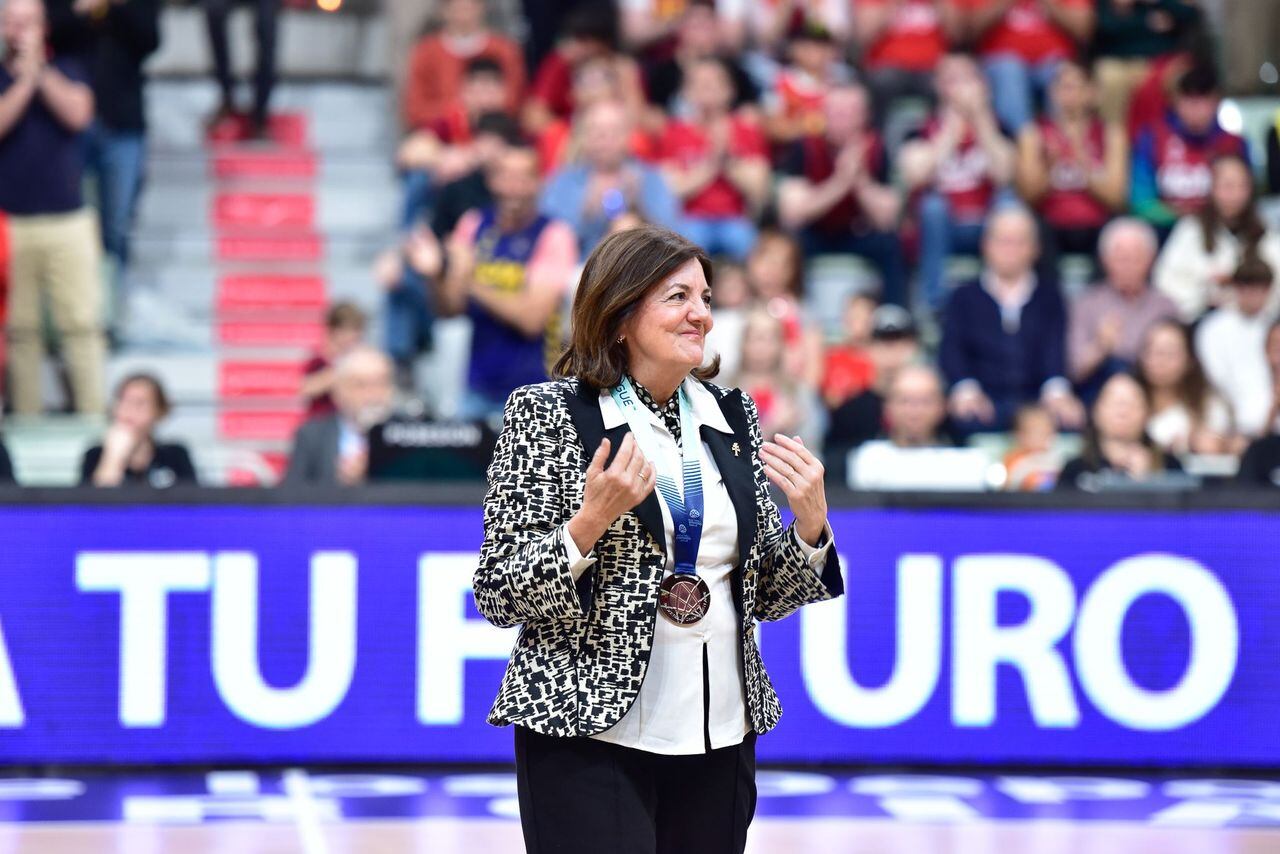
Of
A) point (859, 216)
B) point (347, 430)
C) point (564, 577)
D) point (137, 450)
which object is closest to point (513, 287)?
point (347, 430)

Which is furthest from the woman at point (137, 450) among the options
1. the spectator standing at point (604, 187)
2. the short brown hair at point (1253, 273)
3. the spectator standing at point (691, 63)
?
the short brown hair at point (1253, 273)

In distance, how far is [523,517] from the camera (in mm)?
3797

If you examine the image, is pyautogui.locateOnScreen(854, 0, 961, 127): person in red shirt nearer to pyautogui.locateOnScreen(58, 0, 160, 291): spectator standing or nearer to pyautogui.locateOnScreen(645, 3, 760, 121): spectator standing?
pyautogui.locateOnScreen(645, 3, 760, 121): spectator standing

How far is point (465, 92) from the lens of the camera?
42.3 ft

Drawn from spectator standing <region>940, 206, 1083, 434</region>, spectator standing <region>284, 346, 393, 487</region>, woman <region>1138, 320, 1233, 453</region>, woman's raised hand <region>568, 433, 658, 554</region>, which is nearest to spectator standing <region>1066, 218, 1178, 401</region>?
spectator standing <region>940, 206, 1083, 434</region>

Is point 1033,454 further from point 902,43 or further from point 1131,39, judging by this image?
point 1131,39

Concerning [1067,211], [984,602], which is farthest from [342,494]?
[1067,211]

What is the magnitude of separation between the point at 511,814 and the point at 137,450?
3127 mm

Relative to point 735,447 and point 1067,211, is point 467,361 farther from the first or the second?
point 735,447

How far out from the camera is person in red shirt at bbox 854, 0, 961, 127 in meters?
13.6

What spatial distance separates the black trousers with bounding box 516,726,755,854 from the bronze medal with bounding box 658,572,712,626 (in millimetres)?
270

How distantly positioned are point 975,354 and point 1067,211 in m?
1.91

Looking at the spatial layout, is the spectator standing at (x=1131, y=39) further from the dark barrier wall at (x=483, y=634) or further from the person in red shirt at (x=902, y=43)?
the dark barrier wall at (x=483, y=634)

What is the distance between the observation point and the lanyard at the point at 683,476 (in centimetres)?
383
